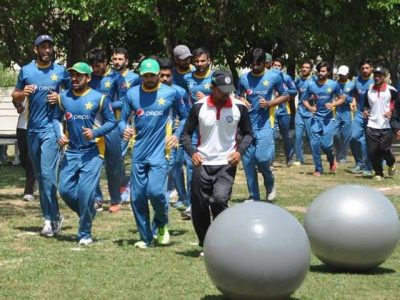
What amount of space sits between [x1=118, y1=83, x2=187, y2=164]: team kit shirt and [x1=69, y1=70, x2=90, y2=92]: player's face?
22.0 inches

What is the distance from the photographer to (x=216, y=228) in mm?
8227

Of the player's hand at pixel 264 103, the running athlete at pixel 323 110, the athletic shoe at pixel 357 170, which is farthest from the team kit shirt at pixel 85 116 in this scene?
the athletic shoe at pixel 357 170

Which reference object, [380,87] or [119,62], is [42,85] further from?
[380,87]

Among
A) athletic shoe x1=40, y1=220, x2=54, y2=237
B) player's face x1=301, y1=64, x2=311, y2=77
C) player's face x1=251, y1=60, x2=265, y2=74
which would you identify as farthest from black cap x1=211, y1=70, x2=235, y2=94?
player's face x1=301, y1=64, x2=311, y2=77

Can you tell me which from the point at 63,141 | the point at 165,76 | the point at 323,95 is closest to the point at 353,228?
the point at 63,141

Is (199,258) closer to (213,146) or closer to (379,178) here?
(213,146)

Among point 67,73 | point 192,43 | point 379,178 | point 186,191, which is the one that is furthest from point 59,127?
point 192,43

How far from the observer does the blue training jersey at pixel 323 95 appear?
20812 millimetres

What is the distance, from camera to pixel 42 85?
39.4 ft

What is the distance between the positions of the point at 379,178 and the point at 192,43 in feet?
41.9

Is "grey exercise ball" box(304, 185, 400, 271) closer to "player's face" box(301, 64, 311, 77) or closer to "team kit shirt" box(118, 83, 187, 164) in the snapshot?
"team kit shirt" box(118, 83, 187, 164)

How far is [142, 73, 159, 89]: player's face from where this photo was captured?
426 inches

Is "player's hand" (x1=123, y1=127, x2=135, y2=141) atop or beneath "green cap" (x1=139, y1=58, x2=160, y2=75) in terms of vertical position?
beneath

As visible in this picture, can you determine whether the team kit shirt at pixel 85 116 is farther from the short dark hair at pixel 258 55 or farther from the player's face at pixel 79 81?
the short dark hair at pixel 258 55
